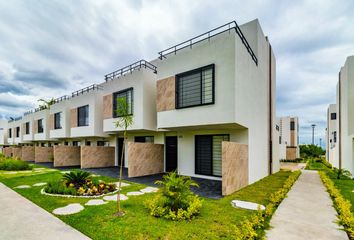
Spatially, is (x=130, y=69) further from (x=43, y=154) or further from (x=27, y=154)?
(x=27, y=154)

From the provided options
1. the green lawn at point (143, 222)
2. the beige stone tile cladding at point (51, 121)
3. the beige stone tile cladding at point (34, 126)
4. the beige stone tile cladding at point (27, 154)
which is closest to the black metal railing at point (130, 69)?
the green lawn at point (143, 222)

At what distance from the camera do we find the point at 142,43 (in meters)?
12.8

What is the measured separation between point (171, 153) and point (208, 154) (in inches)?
117

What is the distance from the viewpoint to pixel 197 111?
28.7ft

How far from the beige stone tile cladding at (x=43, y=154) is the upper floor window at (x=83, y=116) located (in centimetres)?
611

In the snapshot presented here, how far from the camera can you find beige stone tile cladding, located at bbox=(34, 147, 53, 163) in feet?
64.7

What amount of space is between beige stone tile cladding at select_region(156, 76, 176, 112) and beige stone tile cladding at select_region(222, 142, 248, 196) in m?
3.66

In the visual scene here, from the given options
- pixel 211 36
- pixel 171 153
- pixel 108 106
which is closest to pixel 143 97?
pixel 108 106

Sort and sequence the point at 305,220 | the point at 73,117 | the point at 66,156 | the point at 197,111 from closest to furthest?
the point at 305,220
the point at 197,111
the point at 66,156
the point at 73,117

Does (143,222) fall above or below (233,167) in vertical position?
below

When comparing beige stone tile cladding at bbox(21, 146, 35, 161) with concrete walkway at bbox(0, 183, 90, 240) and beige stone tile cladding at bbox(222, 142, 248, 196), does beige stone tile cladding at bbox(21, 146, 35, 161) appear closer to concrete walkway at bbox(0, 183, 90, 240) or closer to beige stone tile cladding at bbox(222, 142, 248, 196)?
concrete walkway at bbox(0, 183, 90, 240)

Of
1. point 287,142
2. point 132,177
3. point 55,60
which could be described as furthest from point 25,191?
point 287,142

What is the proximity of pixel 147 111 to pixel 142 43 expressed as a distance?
185 inches

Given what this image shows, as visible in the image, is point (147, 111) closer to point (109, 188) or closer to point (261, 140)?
point (109, 188)
